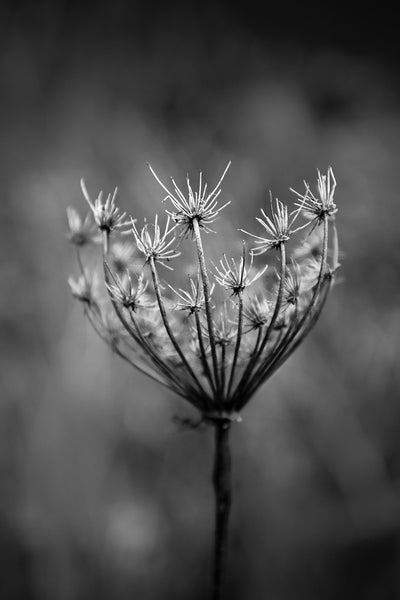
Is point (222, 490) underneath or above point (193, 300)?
underneath

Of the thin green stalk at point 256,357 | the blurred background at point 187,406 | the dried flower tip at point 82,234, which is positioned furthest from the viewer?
the blurred background at point 187,406

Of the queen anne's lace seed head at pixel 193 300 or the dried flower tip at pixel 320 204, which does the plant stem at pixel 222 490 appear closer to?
the queen anne's lace seed head at pixel 193 300

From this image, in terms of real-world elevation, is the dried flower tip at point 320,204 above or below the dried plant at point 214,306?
above

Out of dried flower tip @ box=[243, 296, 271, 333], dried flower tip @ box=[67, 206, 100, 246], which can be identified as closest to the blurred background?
dried flower tip @ box=[67, 206, 100, 246]

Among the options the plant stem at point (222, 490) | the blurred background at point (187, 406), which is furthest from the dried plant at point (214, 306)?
the blurred background at point (187, 406)

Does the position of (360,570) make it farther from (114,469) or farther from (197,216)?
(197,216)

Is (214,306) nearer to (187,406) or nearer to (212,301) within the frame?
(212,301)

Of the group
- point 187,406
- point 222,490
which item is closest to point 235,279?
point 222,490
